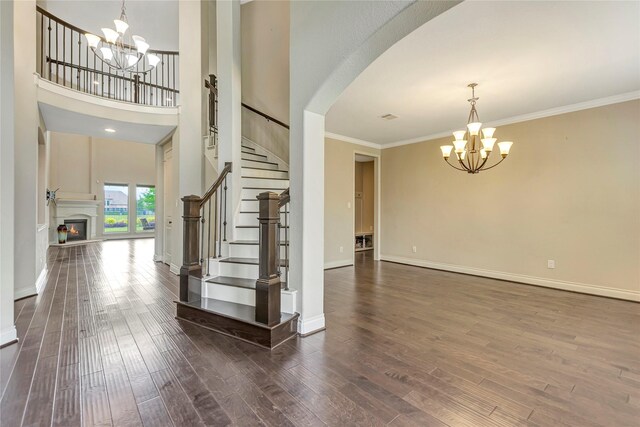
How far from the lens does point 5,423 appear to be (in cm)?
145

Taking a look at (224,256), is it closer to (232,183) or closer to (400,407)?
(232,183)

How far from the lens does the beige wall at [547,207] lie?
3727 mm

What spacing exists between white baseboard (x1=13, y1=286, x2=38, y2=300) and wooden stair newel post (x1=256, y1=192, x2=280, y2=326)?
3.32m

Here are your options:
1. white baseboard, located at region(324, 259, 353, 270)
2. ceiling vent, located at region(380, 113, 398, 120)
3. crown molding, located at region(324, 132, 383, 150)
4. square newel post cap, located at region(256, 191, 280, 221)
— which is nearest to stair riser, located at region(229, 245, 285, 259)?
square newel post cap, located at region(256, 191, 280, 221)

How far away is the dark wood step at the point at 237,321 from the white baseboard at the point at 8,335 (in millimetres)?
1223

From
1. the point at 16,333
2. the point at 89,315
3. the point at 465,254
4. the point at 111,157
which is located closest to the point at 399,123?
the point at 465,254

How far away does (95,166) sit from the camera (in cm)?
1008

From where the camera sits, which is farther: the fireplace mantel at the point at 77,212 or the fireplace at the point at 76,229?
the fireplace at the point at 76,229

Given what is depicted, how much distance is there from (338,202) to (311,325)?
3.46 m

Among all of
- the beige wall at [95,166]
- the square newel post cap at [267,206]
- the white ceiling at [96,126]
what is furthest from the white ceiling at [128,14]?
the square newel post cap at [267,206]

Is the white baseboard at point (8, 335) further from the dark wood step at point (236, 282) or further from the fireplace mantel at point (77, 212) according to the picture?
the fireplace mantel at point (77, 212)

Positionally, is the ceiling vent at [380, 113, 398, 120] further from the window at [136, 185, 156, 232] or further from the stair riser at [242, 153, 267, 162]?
the window at [136, 185, 156, 232]

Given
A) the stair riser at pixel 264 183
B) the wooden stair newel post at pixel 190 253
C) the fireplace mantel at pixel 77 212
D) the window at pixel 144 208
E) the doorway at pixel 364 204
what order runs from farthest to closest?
1. the window at pixel 144 208
2. the fireplace mantel at pixel 77 212
3. the doorway at pixel 364 204
4. the stair riser at pixel 264 183
5. the wooden stair newel post at pixel 190 253

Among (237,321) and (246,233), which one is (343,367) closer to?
(237,321)
